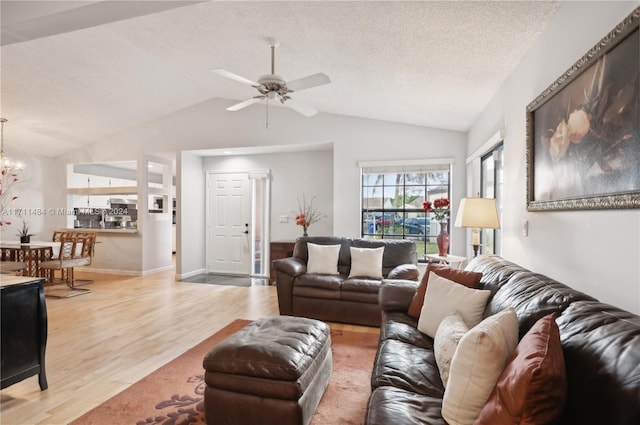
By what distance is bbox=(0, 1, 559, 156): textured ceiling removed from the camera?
88.0 inches

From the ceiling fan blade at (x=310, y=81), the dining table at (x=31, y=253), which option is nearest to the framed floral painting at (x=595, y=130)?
the ceiling fan blade at (x=310, y=81)

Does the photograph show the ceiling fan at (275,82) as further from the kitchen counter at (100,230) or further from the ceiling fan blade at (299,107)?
the kitchen counter at (100,230)

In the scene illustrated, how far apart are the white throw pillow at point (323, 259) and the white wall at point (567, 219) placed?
1930 millimetres

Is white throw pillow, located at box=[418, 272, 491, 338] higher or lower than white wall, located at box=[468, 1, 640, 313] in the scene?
lower

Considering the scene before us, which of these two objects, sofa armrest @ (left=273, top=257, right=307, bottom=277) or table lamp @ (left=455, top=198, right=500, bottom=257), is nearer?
table lamp @ (left=455, top=198, right=500, bottom=257)

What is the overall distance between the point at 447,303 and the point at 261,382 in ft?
4.06

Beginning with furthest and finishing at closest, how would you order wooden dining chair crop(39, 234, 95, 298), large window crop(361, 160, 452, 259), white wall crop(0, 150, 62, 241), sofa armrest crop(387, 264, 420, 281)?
white wall crop(0, 150, 62, 241) < large window crop(361, 160, 452, 259) < wooden dining chair crop(39, 234, 95, 298) < sofa armrest crop(387, 264, 420, 281)

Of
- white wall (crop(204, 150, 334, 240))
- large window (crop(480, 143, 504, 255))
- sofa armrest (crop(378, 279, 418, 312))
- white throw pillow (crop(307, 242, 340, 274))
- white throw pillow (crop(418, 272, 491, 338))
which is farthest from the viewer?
white wall (crop(204, 150, 334, 240))

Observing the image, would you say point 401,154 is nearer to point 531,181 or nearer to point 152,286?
point 531,181

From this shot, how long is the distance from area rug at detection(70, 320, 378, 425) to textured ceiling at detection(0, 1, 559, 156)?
8.68 ft

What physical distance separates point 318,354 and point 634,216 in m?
1.72

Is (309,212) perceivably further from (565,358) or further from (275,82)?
(565,358)

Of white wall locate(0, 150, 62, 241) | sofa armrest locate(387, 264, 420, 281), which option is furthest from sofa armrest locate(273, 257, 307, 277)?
white wall locate(0, 150, 62, 241)

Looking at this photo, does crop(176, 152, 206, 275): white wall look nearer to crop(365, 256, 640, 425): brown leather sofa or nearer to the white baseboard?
the white baseboard
